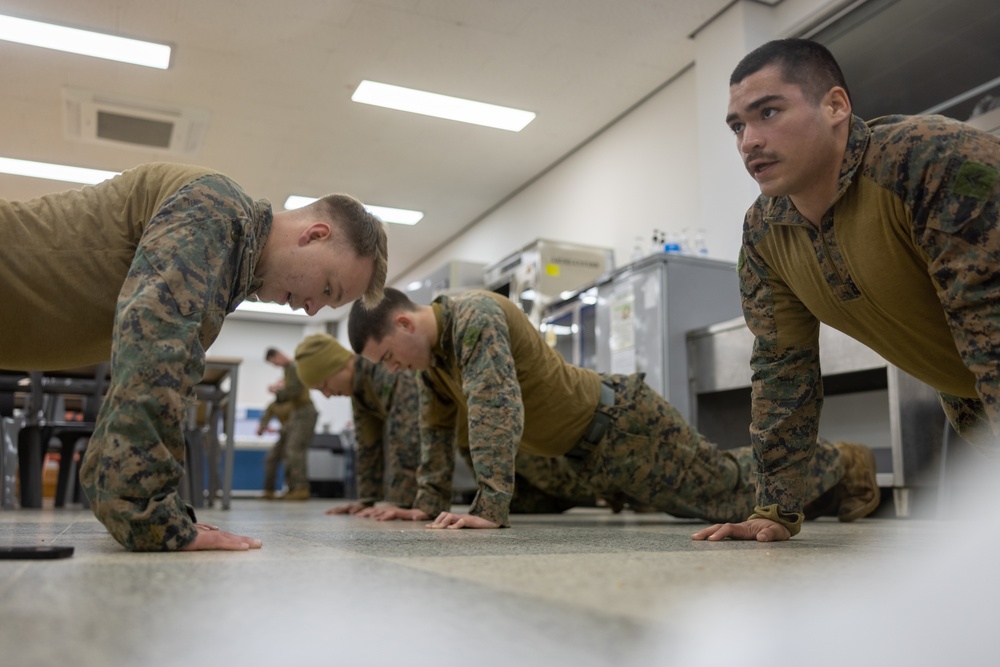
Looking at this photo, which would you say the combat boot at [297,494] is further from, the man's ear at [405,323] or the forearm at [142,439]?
the forearm at [142,439]

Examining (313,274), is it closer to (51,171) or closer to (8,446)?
(8,446)

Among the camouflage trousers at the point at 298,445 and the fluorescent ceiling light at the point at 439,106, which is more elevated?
the fluorescent ceiling light at the point at 439,106

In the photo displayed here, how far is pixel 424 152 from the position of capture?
252 inches

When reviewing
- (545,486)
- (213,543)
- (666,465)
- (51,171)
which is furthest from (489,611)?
(51,171)

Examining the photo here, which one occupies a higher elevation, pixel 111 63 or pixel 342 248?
pixel 111 63

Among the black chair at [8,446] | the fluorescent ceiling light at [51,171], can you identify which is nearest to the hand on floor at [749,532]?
the black chair at [8,446]

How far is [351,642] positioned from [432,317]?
1.98 metres

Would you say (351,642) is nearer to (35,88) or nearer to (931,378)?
(931,378)

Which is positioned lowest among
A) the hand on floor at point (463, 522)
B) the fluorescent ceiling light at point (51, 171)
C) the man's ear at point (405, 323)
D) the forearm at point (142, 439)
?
the hand on floor at point (463, 522)

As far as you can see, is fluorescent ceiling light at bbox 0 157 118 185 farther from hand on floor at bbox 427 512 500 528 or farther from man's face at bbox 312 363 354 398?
hand on floor at bbox 427 512 500 528

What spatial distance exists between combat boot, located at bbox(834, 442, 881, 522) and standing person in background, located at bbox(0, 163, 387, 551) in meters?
1.88

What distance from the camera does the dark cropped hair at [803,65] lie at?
1469mm

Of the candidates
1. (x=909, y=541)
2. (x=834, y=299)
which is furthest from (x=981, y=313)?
(x=909, y=541)

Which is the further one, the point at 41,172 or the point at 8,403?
the point at 41,172
